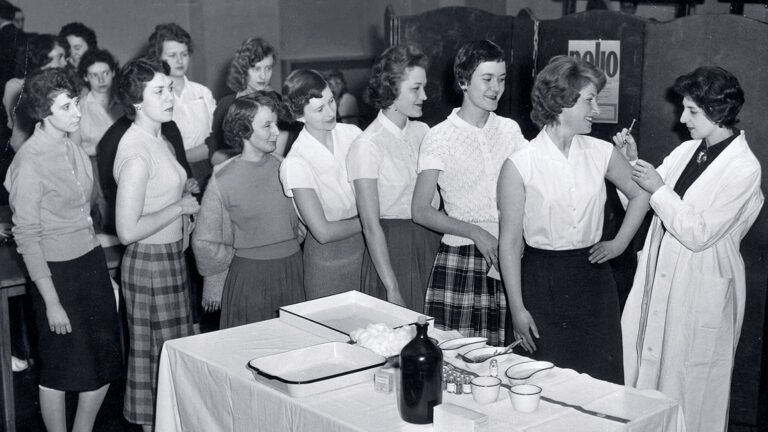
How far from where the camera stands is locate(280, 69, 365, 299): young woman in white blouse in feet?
10.6

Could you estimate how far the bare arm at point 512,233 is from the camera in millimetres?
2844

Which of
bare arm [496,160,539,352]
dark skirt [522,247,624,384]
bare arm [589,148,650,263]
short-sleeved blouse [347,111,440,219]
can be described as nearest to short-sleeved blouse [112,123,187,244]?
short-sleeved blouse [347,111,440,219]

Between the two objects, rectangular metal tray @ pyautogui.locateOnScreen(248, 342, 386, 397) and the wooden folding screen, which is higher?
the wooden folding screen

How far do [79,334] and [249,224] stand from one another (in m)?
0.76

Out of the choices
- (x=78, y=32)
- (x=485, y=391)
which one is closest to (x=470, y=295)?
(x=485, y=391)

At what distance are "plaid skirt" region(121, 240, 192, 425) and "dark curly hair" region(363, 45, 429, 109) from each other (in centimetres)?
99

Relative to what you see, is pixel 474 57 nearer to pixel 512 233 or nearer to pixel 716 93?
pixel 512 233

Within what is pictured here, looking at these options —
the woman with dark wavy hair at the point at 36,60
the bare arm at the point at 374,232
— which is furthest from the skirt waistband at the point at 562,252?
the woman with dark wavy hair at the point at 36,60

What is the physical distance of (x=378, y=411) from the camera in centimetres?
211

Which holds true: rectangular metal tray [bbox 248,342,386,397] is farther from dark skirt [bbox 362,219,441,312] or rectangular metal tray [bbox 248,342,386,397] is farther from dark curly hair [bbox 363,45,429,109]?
dark curly hair [bbox 363,45,429,109]

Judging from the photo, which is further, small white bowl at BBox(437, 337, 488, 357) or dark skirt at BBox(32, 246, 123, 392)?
dark skirt at BBox(32, 246, 123, 392)

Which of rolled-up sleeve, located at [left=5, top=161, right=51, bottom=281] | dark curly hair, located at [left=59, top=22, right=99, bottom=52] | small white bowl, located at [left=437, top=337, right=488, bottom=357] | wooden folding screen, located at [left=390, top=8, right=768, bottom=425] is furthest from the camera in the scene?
dark curly hair, located at [left=59, top=22, right=99, bottom=52]

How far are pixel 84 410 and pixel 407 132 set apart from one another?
1.65m

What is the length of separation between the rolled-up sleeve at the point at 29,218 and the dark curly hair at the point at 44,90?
0.71ft
